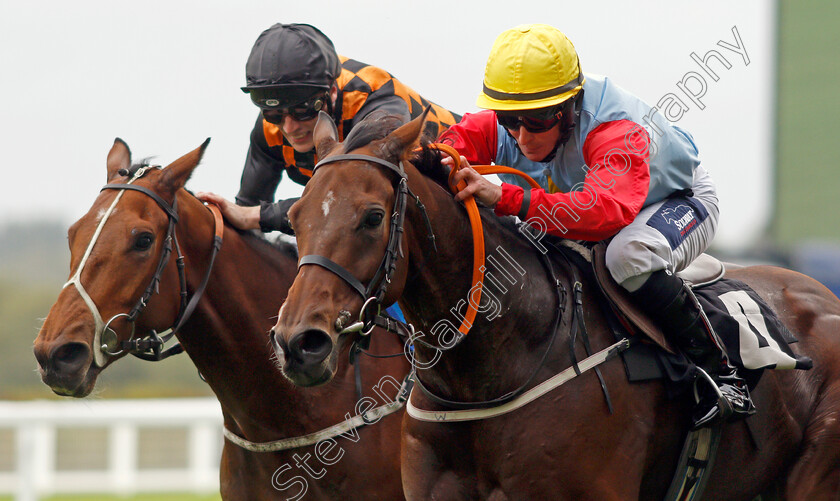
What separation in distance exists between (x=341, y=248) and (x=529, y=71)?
0.99 meters

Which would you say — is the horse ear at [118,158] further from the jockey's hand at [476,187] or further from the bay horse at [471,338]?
the jockey's hand at [476,187]

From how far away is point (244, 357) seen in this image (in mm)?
3623

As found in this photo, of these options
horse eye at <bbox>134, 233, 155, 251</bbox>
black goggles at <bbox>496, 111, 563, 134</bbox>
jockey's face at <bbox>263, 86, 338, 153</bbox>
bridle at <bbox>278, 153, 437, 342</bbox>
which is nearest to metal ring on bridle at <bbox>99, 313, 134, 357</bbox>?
horse eye at <bbox>134, 233, 155, 251</bbox>

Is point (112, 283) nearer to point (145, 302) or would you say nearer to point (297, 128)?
point (145, 302)

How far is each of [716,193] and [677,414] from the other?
0.96 meters

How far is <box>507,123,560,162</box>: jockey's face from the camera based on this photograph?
321cm

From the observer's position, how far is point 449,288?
9.24 feet

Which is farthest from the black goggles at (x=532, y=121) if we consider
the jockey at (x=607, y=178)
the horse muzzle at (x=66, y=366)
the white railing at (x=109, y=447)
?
the white railing at (x=109, y=447)

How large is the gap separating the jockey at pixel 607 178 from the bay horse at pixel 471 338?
0.15 metres

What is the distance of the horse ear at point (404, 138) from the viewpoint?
2672mm

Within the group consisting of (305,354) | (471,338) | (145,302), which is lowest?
(145,302)

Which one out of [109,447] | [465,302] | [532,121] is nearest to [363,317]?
[465,302]

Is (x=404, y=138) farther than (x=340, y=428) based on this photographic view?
No

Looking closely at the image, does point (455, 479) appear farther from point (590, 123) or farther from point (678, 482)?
point (590, 123)
